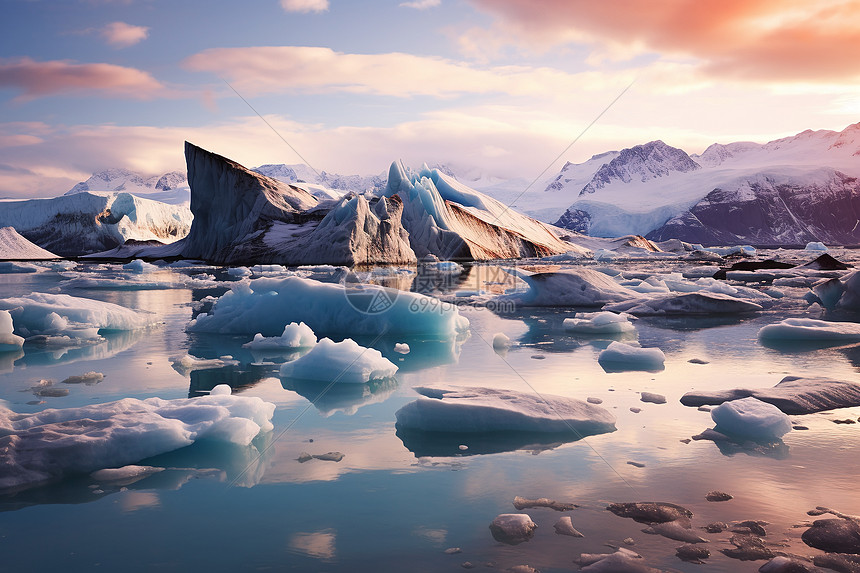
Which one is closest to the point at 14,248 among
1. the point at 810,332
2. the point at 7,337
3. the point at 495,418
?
the point at 7,337

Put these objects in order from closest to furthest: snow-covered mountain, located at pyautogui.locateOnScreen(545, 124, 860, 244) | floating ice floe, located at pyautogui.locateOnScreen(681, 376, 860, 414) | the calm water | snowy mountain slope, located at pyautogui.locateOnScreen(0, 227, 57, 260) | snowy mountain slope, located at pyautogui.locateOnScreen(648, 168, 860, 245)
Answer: the calm water, floating ice floe, located at pyautogui.locateOnScreen(681, 376, 860, 414), snowy mountain slope, located at pyautogui.locateOnScreen(0, 227, 57, 260), snow-covered mountain, located at pyautogui.locateOnScreen(545, 124, 860, 244), snowy mountain slope, located at pyautogui.locateOnScreen(648, 168, 860, 245)

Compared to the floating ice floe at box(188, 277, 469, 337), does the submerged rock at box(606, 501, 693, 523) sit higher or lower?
lower

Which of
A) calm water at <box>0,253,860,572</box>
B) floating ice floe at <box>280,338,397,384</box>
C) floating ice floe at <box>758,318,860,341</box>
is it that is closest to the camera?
calm water at <box>0,253,860,572</box>

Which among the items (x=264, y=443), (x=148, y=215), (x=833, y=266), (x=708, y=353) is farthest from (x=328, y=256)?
(x=148, y=215)

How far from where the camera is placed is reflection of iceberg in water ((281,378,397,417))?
501 centimetres

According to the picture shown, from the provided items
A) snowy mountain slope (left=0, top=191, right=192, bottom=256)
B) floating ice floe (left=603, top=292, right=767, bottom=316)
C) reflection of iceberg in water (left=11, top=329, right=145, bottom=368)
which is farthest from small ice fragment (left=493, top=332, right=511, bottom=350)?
snowy mountain slope (left=0, top=191, right=192, bottom=256)

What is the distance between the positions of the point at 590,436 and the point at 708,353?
158 inches

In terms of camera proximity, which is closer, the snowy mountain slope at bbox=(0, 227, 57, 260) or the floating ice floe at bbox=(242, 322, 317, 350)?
the floating ice floe at bbox=(242, 322, 317, 350)

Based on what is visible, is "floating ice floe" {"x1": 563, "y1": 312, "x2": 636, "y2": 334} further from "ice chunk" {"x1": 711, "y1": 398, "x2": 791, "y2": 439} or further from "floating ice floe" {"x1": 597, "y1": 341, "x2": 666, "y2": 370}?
"ice chunk" {"x1": 711, "y1": 398, "x2": 791, "y2": 439}

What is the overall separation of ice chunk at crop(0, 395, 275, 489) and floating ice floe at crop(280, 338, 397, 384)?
154cm

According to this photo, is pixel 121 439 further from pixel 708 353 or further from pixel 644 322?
pixel 644 322

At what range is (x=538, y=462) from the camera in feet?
12.1

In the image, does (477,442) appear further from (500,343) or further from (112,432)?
(500,343)

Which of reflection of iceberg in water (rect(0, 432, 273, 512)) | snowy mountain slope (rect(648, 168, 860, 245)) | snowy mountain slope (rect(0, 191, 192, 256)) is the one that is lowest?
reflection of iceberg in water (rect(0, 432, 273, 512))
